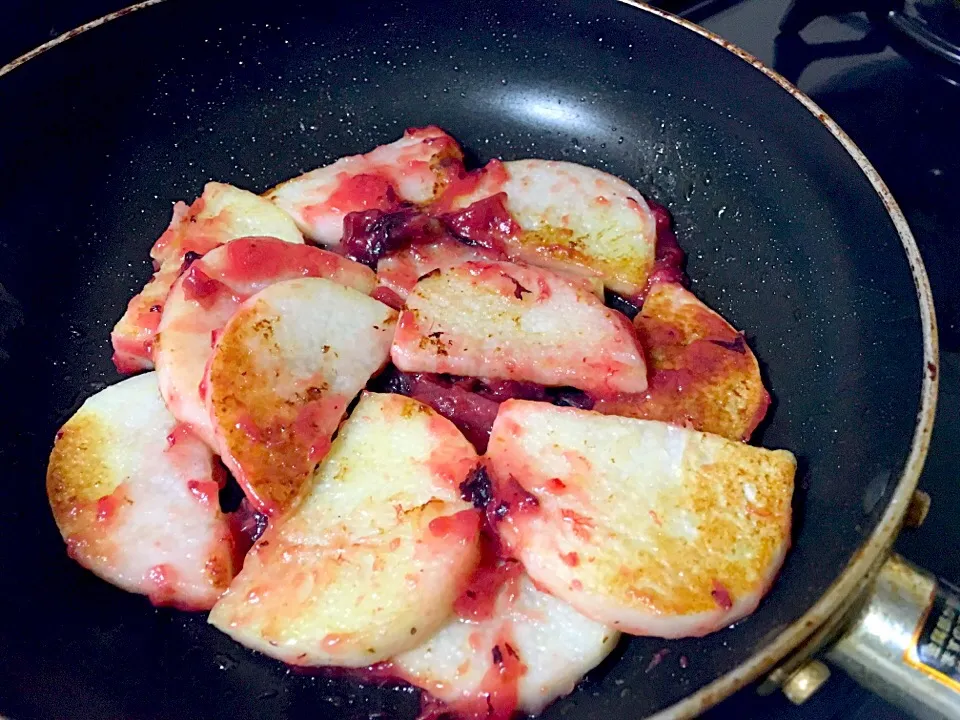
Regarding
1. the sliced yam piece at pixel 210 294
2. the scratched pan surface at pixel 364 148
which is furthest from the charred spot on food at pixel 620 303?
the sliced yam piece at pixel 210 294

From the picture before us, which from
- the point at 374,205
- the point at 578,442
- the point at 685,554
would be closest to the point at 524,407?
the point at 578,442

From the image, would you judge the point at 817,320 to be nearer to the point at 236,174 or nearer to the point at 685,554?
the point at 685,554

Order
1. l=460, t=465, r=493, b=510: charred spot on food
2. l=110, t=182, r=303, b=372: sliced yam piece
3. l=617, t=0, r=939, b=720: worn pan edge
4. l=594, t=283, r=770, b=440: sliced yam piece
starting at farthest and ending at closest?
l=110, t=182, r=303, b=372: sliced yam piece
l=594, t=283, r=770, b=440: sliced yam piece
l=460, t=465, r=493, b=510: charred spot on food
l=617, t=0, r=939, b=720: worn pan edge

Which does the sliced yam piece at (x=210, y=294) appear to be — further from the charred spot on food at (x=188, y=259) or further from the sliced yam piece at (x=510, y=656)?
the sliced yam piece at (x=510, y=656)

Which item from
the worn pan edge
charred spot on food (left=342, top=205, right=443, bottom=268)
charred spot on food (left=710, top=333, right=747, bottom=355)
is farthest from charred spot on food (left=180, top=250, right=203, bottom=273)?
the worn pan edge

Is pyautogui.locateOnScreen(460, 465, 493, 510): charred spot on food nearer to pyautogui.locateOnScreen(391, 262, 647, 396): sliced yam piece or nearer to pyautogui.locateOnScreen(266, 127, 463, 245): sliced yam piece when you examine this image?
pyautogui.locateOnScreen(391, 262, 647, 396): sliced yam piece

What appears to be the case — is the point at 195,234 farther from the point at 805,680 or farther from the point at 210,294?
the point at 805,680

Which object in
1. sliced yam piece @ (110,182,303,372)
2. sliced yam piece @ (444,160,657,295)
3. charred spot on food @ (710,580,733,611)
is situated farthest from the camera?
sliced yam piece @ (444,160,657,295)
